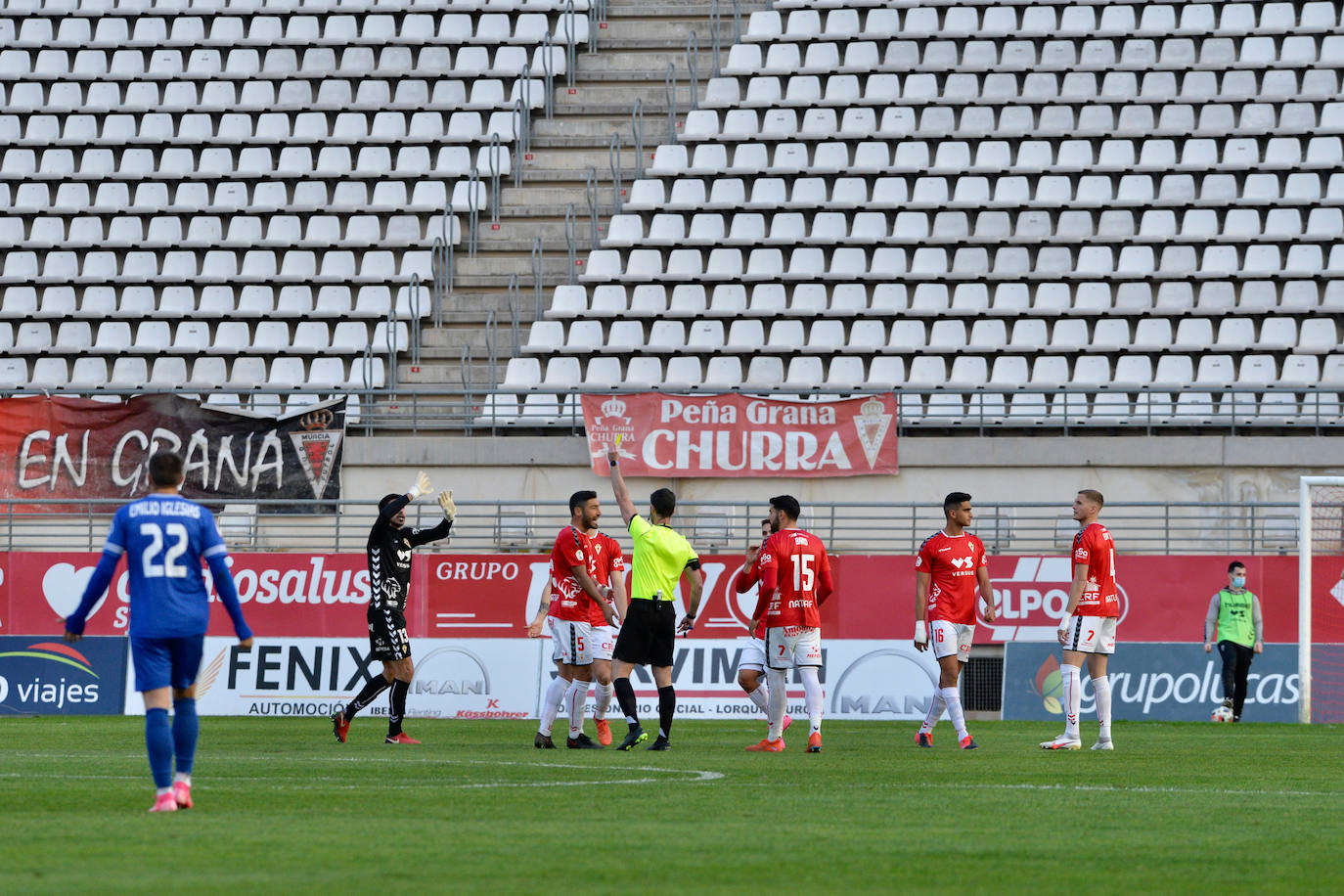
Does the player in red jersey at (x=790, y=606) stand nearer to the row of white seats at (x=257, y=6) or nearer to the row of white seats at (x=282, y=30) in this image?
the row of white seats at (x=282, y=30)

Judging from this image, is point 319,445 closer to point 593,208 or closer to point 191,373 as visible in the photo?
point 191,373

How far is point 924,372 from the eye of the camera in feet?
86.2

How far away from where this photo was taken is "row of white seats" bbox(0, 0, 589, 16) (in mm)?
33469

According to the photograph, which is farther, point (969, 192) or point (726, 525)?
point (969, 192)

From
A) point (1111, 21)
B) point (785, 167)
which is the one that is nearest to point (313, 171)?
point (785, 167)

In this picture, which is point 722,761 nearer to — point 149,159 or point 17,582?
point 17,582

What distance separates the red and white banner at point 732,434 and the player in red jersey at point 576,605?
9.38m

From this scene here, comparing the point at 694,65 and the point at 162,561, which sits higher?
the point at 694,65

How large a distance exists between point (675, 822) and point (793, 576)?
6165mm

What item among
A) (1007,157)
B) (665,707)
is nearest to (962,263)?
(1007,157)

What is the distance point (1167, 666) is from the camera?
68.7ft

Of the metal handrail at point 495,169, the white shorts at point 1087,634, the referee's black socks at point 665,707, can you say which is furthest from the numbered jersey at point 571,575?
the metal handrail at point 495,169

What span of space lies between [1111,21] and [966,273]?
6385mm

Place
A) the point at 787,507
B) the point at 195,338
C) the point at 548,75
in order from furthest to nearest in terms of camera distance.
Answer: the point at 548,75 → the point at 195,338 → the point at 787,507
